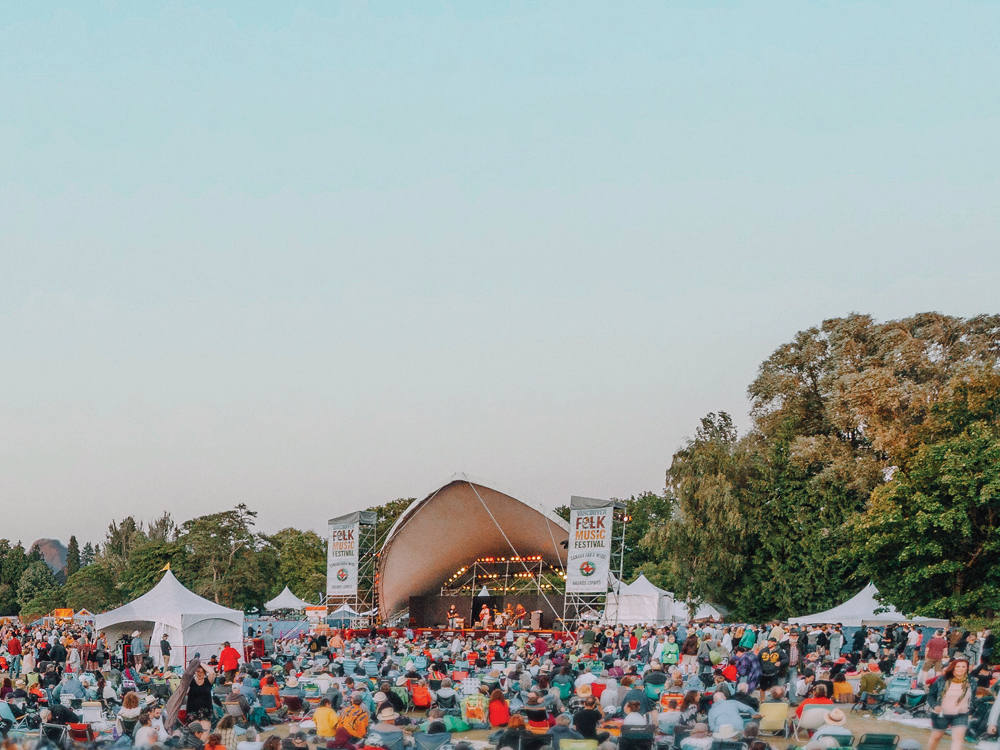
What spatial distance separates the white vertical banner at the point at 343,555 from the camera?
32.3m

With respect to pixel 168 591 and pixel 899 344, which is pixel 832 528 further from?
pixel 168 591

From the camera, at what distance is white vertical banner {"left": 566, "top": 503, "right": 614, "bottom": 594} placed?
26500 mm

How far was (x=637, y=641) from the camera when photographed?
22.6 metres

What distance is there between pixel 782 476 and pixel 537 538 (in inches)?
350

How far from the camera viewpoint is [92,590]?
64.6 m

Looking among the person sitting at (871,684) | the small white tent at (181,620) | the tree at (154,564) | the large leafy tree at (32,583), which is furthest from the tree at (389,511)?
the person sitting at (871,684)

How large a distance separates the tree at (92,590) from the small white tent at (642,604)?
146 feet

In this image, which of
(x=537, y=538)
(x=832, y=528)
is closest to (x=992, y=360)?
(x=832, y=528)

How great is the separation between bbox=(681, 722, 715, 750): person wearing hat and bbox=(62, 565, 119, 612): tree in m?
62.1

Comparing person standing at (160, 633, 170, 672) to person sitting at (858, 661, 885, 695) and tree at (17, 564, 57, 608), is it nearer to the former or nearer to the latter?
person sitting at (858, 661, 885, 695)

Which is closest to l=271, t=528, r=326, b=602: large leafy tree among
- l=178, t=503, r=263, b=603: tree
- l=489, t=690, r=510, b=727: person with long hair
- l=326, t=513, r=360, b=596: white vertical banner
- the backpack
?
l=178, t=503, r=263, b=603: tree

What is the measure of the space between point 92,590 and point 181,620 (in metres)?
47.0

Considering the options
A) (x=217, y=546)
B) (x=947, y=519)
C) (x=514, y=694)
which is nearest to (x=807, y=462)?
(x=947, y=519)

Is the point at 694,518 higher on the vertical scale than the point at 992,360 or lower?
lower
